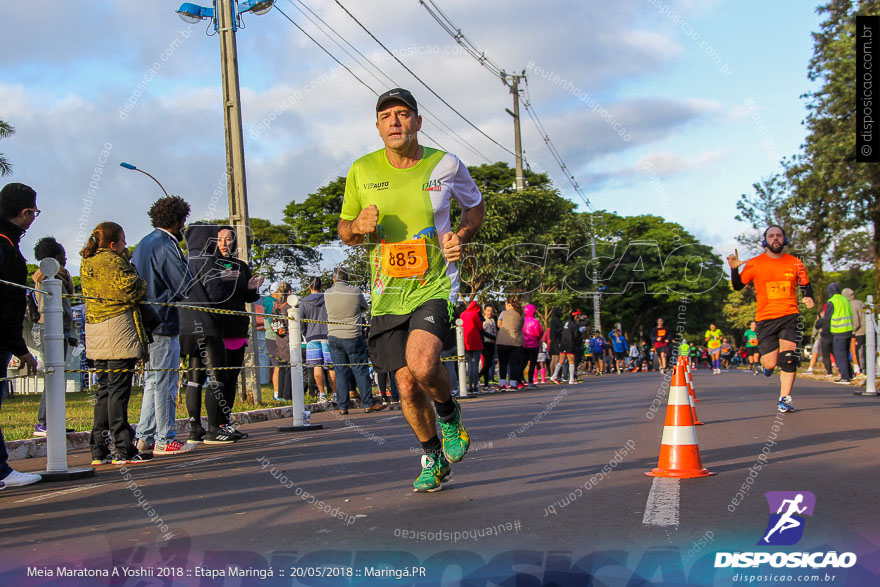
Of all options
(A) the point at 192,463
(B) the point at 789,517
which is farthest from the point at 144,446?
(B) the point at 789,517

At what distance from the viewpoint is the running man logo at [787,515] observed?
4.02 m

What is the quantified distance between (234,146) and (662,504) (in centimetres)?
1197

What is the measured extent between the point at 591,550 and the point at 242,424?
9.39 m

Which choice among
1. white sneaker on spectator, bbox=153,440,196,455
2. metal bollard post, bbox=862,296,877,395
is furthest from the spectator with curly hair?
metal bollard post, bbox=862,296,877,395

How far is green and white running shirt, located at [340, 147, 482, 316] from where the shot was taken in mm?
5566

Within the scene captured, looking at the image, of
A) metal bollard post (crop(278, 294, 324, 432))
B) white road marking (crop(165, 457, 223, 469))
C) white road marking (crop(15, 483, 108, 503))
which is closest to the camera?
white road marking (crop(15, 483, 108, 503))

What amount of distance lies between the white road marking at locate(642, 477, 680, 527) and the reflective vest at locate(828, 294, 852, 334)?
1433cm

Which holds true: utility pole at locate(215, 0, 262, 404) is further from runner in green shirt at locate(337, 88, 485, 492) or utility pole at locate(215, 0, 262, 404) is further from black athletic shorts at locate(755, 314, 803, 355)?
runner in green shirt at locate(337, 88, 485, 492)

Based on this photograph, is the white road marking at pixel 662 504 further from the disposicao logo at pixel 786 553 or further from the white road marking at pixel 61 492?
the white road marking at pixel 61 492

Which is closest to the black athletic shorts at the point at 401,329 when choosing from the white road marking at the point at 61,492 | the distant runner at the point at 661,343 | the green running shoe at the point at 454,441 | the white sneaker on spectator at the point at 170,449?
the green running shoe at the point at 454,441

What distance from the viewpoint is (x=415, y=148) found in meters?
5.75

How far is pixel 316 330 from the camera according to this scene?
1545cm

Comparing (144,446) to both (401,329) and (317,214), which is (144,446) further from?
(317,214)

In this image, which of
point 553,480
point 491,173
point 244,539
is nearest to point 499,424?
point 553,480
